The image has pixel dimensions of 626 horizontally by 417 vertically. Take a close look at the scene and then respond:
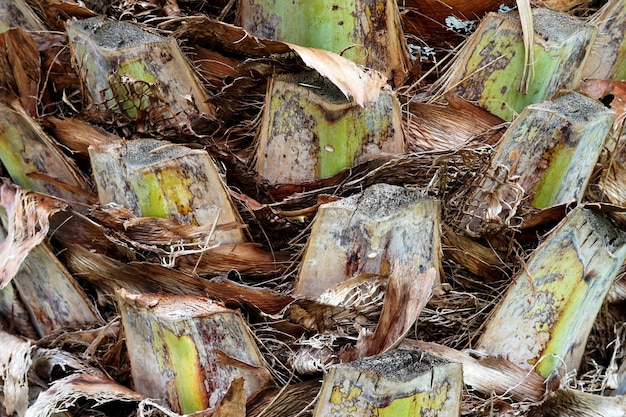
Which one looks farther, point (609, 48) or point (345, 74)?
point (609, 48)

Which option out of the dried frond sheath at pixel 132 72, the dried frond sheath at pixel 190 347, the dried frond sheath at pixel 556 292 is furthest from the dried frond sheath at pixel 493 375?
the dried frond sheath at pixel 132 72

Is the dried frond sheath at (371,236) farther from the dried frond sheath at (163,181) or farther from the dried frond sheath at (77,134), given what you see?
the dried frond sheath at (77,134)

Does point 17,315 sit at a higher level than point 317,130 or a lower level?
lower

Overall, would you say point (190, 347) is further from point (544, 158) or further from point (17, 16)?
point (17, 16)

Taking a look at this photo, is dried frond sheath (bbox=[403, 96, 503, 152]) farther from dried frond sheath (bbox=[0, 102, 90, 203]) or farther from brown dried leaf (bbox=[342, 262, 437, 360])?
dried frond sheath (bbox=[0, 102, 90, 203])

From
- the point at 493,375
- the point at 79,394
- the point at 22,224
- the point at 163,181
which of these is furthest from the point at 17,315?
the point at 493,375

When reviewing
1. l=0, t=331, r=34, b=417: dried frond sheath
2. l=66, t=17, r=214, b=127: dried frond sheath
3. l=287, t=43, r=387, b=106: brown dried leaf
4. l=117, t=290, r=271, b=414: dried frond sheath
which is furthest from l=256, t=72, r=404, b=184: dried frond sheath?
l=0, t=331, r=34, b=417: dried frond sheath

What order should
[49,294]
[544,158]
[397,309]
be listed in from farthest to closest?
[49,294] → [544,158] → [397,309]
